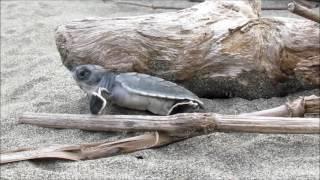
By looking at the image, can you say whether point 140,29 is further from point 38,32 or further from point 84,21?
point 38,32

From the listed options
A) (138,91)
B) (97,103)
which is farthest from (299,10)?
(97,103)

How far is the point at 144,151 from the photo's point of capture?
182cm

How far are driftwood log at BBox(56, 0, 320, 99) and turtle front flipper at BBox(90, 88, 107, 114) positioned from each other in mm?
237

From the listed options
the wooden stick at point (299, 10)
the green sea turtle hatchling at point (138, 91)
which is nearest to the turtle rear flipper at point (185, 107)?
the green sea turtle hatchling at point (138, 91)

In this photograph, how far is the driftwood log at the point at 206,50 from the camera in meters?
2.20

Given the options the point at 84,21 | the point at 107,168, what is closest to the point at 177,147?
the point at 107,168

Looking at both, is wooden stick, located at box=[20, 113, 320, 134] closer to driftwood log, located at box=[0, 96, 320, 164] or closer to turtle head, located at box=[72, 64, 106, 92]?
driftwood log, located at box=[0, 96, 320, 164]

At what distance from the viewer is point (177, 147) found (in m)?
1.87

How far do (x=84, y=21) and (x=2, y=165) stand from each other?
725 millimetres

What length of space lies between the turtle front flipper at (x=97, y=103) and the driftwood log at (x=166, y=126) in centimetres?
3

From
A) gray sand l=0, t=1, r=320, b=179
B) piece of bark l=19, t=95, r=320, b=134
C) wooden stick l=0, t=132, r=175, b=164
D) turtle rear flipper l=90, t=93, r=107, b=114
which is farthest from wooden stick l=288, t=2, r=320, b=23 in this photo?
turtle rear flipper l=90, t=93, r=107, b=114

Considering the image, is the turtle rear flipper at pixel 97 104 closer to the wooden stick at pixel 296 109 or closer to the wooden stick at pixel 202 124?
the wooden stick at pixel 202 124

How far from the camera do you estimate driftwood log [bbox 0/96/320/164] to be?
67.0 inches

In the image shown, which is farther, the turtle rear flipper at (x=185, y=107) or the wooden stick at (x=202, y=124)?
the turtle rear flipper at (x=185, y=107)
